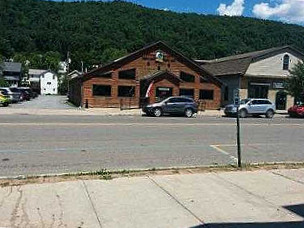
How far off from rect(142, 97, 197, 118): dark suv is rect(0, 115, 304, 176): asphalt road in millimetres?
12788

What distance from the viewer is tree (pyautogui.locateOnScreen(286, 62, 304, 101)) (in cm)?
4428

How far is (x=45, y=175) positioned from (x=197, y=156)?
5031 mm

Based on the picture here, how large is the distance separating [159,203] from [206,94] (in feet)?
134

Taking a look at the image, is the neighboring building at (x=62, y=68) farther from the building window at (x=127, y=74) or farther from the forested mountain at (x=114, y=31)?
the building window at (x=127, y=74)

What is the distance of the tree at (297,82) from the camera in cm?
4428

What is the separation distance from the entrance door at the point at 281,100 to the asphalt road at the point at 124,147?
101ft

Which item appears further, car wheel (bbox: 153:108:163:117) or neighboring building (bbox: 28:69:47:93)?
neighboring building (bbox: 28:69:47:93)

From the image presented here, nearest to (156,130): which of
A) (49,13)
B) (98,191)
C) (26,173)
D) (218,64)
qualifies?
(26,173)

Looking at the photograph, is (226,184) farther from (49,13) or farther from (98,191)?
(49,13)

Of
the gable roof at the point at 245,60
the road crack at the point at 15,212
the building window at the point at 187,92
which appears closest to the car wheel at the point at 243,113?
the building window at the point at 187,92

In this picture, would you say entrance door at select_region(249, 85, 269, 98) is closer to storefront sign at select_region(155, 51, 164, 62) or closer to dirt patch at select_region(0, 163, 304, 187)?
storefront sign at select_region(155, 51, 164, 62)

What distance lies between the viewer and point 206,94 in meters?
47.9

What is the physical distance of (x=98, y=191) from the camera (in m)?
8.09

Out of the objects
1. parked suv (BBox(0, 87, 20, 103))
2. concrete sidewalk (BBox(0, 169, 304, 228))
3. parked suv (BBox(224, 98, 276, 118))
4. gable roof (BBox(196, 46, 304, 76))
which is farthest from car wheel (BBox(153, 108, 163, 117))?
concrete sidewalk (BBox(0, 169, 304, 228))
